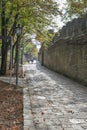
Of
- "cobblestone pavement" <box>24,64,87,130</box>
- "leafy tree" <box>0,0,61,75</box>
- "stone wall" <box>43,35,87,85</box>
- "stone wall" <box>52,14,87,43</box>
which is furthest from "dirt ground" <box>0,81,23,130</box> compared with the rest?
"stone wall" <box>52,14,87,43</box>

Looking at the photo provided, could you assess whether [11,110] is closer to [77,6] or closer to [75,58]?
[75,58]

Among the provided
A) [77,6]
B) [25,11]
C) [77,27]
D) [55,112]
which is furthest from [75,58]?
[55,112]

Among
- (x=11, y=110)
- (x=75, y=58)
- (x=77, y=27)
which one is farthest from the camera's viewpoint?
(x=77, y=27)

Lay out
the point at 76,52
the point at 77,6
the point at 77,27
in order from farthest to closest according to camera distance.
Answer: the point at 77,27 < the point at 76,52 < the point at 77,6

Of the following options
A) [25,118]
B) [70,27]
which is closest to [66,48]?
[70,27]

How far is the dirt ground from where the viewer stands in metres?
6.07

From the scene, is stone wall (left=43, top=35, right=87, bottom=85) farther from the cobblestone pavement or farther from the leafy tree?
the cobblestone pavement

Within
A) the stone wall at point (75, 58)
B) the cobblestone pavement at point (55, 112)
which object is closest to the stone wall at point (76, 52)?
the stone wall at point (75, 58)

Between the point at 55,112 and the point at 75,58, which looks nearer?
the point at 55,112

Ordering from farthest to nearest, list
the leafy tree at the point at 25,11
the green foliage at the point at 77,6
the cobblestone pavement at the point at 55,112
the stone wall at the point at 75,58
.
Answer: the green foliage at the point at 77,6 → the leafy tree at the point at 25,11 → the stone wall at the point at 75,58 → the cobblestone pavement at the point at 55,112

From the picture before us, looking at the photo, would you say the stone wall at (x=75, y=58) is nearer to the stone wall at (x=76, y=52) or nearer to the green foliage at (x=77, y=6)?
the stone wall at (x=76, y=52)

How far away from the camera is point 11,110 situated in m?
7.48

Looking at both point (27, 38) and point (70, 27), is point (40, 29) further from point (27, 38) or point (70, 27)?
point (27, 38)

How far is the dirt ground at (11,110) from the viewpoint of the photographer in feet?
19.9
